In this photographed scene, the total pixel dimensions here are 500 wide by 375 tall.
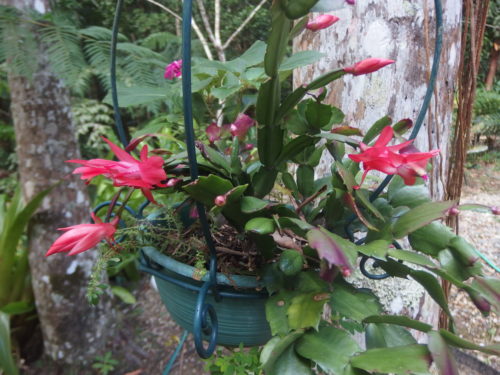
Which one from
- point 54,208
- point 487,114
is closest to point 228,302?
point 54,208

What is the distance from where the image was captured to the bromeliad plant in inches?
14.1

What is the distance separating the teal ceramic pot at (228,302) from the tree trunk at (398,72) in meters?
0.38

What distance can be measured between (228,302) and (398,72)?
2.03ft

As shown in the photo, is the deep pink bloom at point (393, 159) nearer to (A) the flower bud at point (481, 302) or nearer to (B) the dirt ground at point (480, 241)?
(A) the flower bud at point (481, 302)

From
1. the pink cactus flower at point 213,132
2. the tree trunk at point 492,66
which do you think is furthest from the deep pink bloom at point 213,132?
the tree trunk at point 492,66

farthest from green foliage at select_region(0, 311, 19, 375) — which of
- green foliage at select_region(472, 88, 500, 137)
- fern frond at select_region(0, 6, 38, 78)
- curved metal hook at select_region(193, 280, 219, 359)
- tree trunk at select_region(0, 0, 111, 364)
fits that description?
green foliage at select_region(472, 88, 500, 137)

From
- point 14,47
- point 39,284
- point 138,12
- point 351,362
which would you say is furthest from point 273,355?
point 138,12

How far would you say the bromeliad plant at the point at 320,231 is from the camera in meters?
0.36

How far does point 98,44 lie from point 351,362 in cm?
89

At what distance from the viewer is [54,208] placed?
4.36 feet

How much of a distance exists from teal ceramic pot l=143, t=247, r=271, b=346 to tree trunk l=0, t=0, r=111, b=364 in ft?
2.86

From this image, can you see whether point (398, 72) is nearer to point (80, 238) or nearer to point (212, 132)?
point (212, 132)

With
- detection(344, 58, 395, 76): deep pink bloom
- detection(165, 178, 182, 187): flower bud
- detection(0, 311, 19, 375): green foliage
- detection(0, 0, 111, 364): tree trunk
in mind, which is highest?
detection(344, 58, 395, 76): deep pink bloom

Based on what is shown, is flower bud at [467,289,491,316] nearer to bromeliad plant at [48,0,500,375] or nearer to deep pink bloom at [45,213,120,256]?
bromeliad plant at [48,0,500,375]
